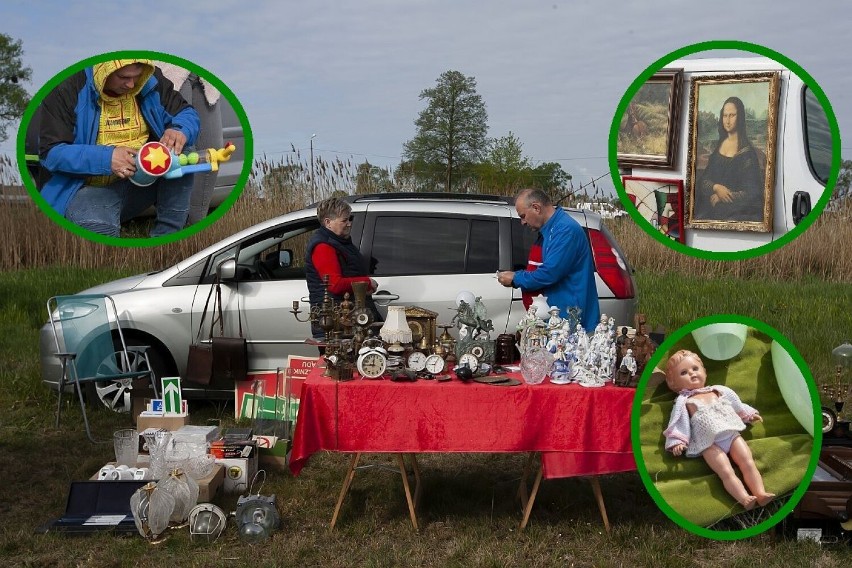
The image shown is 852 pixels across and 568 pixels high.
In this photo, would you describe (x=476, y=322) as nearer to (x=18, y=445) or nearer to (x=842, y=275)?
(x=18, y=445)

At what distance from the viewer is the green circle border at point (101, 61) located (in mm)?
3654

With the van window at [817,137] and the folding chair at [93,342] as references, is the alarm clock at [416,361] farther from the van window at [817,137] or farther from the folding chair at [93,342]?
the folding chair at [93,342]

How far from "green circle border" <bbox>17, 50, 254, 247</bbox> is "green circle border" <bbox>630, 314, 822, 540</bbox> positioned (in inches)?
79.2

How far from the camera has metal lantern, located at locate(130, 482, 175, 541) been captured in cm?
455

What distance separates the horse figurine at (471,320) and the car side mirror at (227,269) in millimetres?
2267

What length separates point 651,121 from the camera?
2934mm

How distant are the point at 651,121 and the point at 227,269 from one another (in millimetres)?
4027

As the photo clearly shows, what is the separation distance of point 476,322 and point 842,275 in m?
11.0

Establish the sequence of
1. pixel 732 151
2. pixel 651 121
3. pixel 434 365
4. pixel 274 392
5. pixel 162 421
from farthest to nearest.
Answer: pixel 274 392, pixel 162 421, pixel 434 365, pixel 651 121, pixel 732 151

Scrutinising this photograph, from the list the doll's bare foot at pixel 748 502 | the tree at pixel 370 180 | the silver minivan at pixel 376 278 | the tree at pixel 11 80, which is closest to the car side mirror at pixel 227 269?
the silver minivan at pixel 376 278

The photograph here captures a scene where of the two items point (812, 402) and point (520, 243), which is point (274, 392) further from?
point (812, 402)

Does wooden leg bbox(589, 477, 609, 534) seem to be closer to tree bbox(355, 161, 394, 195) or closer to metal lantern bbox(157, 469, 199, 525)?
metal lantern bbox(157, 469, 199, 525)

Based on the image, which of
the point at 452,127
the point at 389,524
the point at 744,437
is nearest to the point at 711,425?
the point at 744,437

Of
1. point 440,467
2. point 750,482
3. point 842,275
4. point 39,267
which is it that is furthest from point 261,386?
point 842,275
